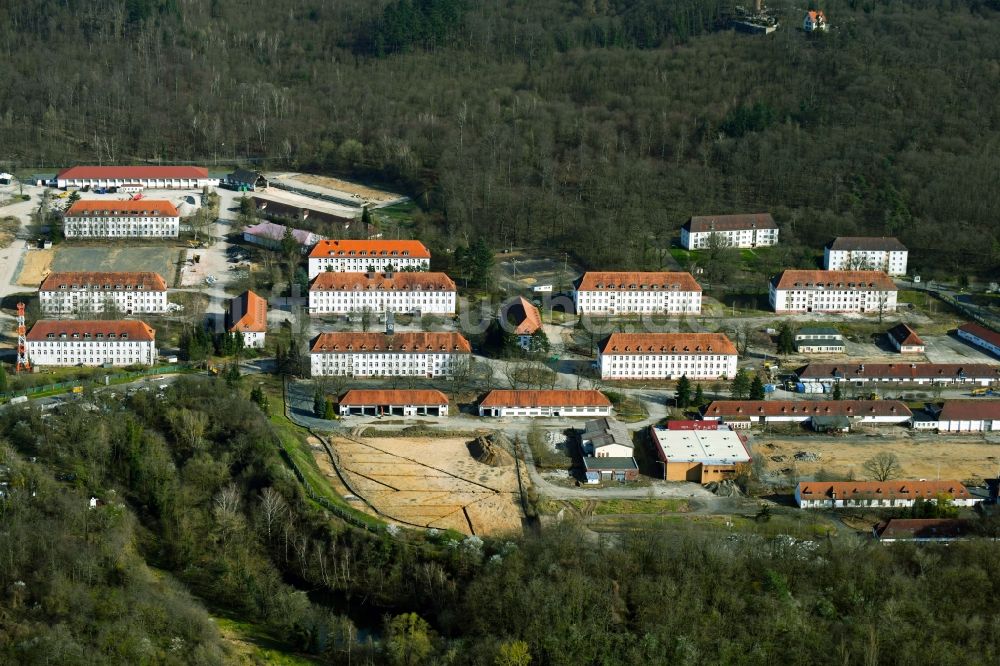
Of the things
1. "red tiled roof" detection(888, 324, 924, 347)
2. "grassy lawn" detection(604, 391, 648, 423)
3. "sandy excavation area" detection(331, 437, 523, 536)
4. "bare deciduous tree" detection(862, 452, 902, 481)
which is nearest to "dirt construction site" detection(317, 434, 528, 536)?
"sandy excavation area" detection(331, 437, 523, 536)

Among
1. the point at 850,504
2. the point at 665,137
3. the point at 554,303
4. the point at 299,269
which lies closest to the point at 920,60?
the point at 665,137

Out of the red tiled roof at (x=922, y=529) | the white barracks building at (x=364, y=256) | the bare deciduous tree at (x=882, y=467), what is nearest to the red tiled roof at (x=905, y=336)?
the bare deciduous tree at (x=882, y=467)

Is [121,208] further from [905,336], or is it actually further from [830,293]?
[905,336]

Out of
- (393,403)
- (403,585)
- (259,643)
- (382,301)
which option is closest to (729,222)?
(382,301)

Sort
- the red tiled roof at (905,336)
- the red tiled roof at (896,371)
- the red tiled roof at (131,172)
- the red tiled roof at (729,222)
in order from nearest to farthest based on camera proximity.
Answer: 1. the red tiled roof at (896,371)
2. the red tiled roof at (905,336)
3. the red tiled roof at (729,222)
4. the red tiled roof at (131,172)

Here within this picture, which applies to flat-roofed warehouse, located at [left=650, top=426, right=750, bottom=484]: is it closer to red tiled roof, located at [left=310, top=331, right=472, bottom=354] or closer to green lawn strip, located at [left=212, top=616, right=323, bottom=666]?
red tiled roof, located at [left=310, top=331, right=472, bottom=354]

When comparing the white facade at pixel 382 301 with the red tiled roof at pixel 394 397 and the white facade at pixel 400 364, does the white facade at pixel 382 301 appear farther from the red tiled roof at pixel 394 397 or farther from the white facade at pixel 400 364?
the red tiled roof at pixel 394 397

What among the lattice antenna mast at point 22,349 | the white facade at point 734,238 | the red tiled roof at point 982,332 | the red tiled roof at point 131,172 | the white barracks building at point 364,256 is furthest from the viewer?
the red tiled roof at point 131,172
